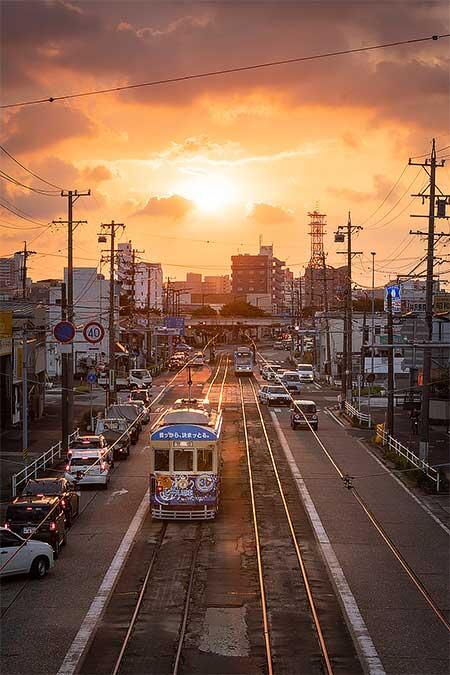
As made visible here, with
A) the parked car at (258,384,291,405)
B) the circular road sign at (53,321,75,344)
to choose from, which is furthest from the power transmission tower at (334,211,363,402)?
the circular road sign at (53,321,75,344)

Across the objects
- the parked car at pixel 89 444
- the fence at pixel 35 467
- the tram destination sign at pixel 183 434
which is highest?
the tram destination sign at pixel 183 434

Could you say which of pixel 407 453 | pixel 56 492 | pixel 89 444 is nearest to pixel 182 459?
pixel 56 492

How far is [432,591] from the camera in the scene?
23172mm

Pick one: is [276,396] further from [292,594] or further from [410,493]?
[292,594]

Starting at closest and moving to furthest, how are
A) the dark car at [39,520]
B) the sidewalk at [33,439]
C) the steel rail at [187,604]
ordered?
1. the steel rail at [187,604]
2. the dark car at [39,520]
3. the sidewalk at [33,439]

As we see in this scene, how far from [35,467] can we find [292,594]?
66.8 feet

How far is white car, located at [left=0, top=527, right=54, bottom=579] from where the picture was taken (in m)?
23.6

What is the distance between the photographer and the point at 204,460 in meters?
30.3

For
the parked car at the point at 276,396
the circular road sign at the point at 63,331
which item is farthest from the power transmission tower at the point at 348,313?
the circular road sign at the point at 63,331

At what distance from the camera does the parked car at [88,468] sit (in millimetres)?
38062

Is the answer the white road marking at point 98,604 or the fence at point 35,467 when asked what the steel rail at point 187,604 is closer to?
the white road marking at point 98,604

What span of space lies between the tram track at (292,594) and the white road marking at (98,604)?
3.68m

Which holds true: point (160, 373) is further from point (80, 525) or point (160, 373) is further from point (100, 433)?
point (80, 525)

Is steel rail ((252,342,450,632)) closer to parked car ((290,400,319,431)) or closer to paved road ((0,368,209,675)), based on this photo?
paved road ((0,368,209,675))
